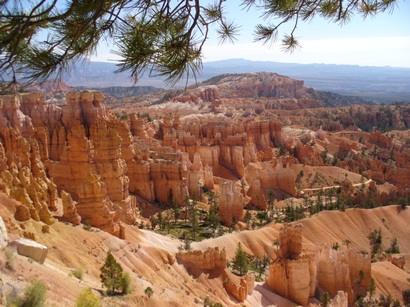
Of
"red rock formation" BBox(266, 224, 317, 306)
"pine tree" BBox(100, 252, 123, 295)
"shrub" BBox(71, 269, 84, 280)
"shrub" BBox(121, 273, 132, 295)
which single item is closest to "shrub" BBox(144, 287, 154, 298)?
"shrub" BBox(121, 273, 132, 295)

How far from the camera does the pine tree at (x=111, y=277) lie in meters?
18.6

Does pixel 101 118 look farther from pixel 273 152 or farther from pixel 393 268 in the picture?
pixel 273 152

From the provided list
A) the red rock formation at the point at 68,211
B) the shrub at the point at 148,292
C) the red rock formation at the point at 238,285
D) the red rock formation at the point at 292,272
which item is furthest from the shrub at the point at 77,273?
the red rock formation at the point at 292,272

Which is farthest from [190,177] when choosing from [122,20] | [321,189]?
[122,20]

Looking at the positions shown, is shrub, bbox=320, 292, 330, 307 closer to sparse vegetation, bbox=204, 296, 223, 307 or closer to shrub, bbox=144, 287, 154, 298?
sparse vegetation, bbox=204, 296, 223, 307

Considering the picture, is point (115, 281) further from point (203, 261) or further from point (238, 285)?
point (238, 285)

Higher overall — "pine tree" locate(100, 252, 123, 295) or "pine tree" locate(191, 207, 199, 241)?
"pine tree" locate(100, 252, 123, 295)

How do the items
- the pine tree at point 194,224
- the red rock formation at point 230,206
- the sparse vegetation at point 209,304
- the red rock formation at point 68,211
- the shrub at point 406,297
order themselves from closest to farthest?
the sparse vegetation at point 209,304 → the red rock formation at point 68,211 → the shrub at point 406,297 → the pine tree at point 194,224 → the red rock formation at point 230,206

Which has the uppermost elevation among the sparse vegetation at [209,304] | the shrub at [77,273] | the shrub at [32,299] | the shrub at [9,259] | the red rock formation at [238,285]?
the shrub at [32,299]

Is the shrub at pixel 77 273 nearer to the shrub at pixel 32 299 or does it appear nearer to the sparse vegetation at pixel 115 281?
the sparse vegetation at pixel 115 281

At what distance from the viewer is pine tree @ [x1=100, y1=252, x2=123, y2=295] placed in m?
18.6

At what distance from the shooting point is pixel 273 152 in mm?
70250

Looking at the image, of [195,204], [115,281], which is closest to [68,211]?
[115,281]

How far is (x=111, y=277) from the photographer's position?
747 inches
